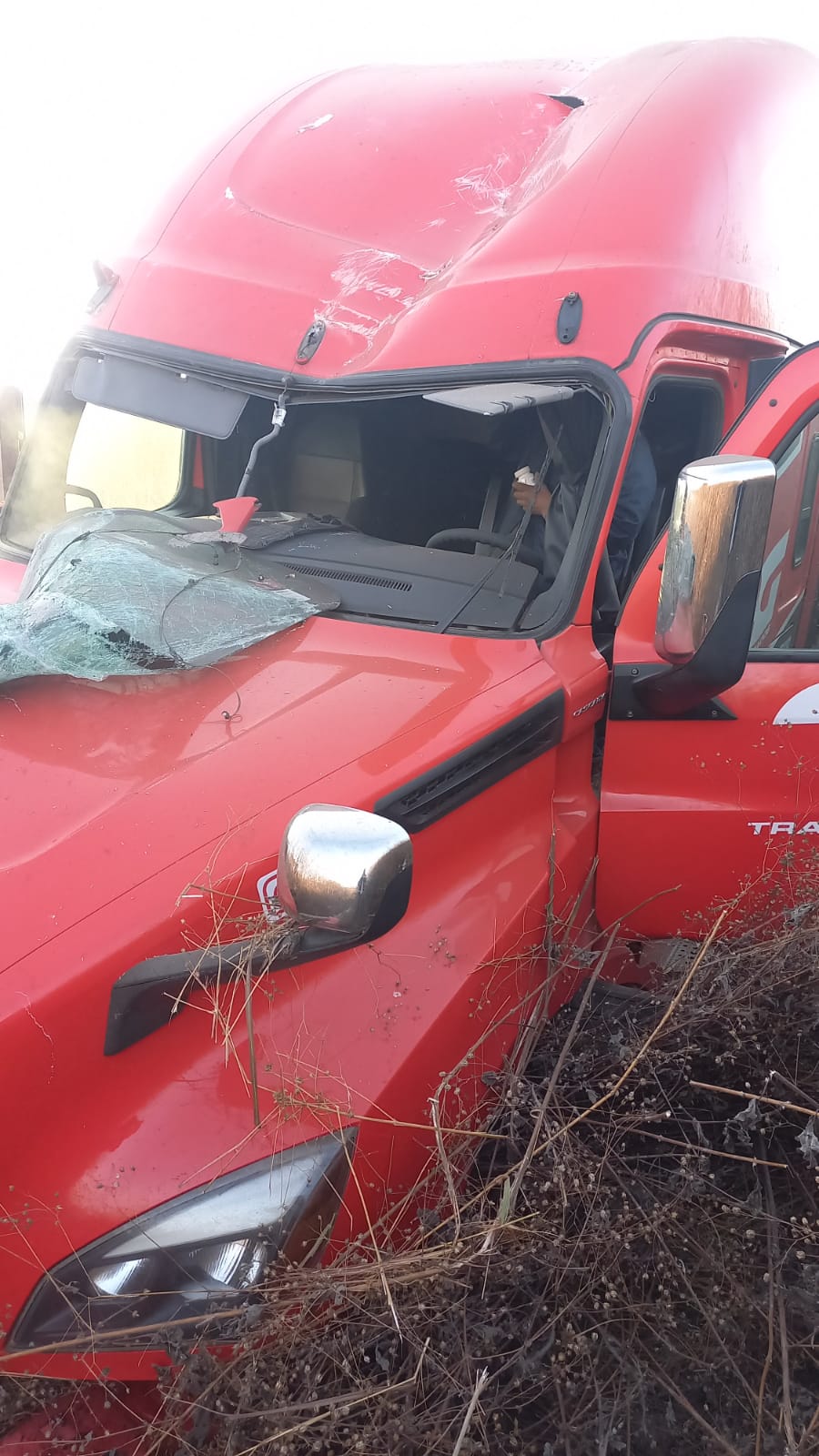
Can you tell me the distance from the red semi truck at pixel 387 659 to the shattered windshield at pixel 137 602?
0.13 feet

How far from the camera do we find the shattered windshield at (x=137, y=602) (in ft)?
7.67

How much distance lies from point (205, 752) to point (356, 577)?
35.0 inches

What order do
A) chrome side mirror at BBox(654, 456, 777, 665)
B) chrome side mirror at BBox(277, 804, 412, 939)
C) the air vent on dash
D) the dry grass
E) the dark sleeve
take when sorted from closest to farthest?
chrome side mirror at BBox(277, 804, 412, 939) → the dry grass → chrome side mirror at BBox(654, 456, 777, 665) → the air vent on dash → the dark sleeve

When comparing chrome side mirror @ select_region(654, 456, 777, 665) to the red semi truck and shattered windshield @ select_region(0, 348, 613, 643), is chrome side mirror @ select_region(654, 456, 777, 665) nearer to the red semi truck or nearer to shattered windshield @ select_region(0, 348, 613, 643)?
the red semi truck

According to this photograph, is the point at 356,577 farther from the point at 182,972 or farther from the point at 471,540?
the point at 182,972

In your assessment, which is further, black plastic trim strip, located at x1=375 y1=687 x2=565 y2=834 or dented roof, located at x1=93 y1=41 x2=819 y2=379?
dented roof, located at x1=93 y1=41 x2=819 y2=379

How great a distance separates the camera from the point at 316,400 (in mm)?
3033

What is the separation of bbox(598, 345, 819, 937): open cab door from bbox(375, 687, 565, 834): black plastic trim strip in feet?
0.98

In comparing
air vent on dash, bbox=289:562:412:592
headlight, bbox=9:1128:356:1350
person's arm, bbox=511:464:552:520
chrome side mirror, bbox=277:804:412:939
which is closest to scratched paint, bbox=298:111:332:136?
person's arm, bbox=511:464:552:520

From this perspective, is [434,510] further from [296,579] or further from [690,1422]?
[690,1422]

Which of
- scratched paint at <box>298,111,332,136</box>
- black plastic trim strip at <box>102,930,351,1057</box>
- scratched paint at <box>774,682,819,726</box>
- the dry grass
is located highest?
scratched paint at <box>298,111,332,136</box>

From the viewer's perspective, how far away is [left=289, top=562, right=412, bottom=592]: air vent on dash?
9.35ft

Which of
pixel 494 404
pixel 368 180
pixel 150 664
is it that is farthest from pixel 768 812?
pixel 368 180

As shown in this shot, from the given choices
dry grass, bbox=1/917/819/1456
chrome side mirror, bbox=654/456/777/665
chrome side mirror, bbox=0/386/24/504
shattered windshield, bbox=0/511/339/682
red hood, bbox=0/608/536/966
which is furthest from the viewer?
chrome side mirror, bbox=0/386/24/504
